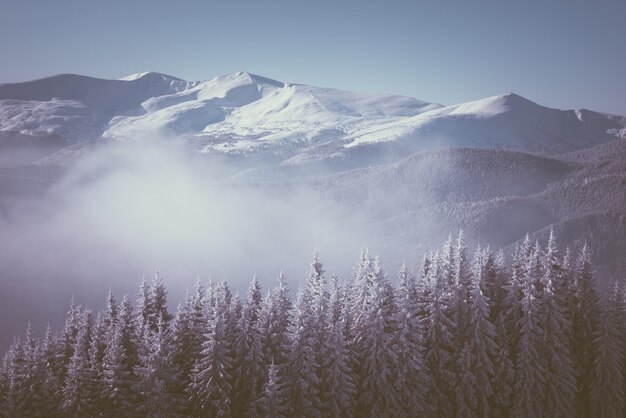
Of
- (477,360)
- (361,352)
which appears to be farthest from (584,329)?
(361,352)

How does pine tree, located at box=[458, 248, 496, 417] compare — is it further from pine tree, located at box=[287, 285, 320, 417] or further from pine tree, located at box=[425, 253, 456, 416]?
pine tree, located at box=[287, 285, 320, 417]

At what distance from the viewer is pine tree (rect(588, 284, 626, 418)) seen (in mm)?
44312

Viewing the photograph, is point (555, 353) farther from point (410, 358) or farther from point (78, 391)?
point (78, 391)

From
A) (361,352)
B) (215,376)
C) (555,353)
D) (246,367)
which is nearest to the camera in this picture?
(215,376)

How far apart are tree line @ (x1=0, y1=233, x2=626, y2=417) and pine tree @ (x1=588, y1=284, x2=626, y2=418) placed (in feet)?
0.37

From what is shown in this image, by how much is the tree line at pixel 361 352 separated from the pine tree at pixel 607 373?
0.11 m

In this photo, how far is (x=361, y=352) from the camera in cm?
3997

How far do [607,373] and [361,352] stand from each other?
77.7 feet

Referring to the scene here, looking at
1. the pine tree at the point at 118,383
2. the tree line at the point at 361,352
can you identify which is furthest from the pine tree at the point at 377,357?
the pine tree at the point at 118,383

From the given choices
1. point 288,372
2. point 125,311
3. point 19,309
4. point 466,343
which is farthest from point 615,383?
point 19,309

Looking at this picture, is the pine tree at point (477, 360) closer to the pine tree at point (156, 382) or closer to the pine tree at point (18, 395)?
the pine tree at point (156, 382)

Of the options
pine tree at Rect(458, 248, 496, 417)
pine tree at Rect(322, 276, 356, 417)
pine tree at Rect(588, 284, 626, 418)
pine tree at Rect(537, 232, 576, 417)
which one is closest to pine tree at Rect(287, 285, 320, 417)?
pine tree at Rect(322, 276, 356, 417)

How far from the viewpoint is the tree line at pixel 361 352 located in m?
36.9

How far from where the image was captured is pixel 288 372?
123 feet
